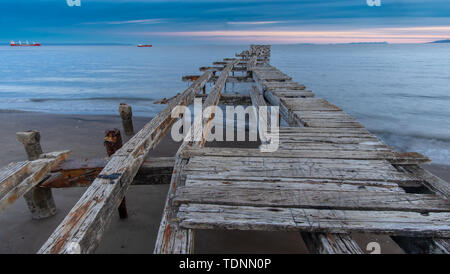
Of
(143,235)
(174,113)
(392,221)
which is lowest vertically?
(143,235)

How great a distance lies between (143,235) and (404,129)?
46.6ft

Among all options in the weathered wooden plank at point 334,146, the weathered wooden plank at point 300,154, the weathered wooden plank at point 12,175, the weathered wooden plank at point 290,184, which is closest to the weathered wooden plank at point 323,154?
the weathered wooden plank at point 300,154

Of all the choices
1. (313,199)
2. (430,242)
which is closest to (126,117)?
(313,199)

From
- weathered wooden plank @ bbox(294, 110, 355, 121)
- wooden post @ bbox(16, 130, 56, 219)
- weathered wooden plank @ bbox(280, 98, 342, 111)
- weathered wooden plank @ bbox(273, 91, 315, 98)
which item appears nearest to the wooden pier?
weathered wooden plank @ bbox(294, 110, 355, 121)

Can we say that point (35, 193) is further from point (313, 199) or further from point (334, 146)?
point (334, 146)

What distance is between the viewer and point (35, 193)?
468 cm

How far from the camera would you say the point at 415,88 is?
23781 mm

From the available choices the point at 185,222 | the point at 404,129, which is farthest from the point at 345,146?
the point at 404,129

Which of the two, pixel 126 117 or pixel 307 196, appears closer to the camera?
pixel 307 196

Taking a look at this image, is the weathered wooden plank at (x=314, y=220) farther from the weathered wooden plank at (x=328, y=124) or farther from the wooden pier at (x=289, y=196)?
the weathered wooden plank at (x=328, y=124)

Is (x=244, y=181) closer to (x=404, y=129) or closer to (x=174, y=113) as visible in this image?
(x=174, y=113)

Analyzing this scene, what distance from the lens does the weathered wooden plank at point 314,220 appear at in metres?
1.85

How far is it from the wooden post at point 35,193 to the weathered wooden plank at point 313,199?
3.96 meters

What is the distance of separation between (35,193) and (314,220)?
5086 mm
